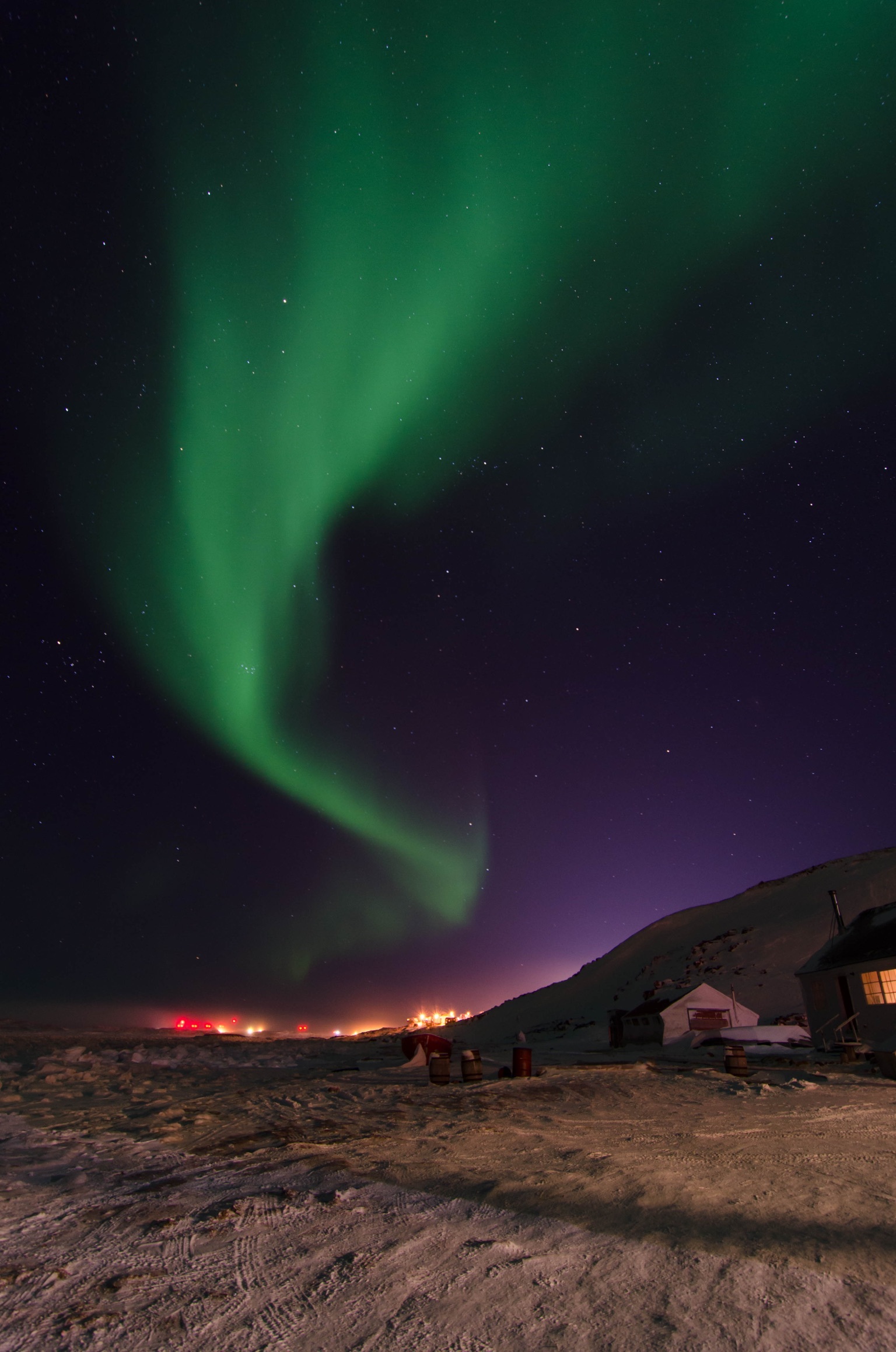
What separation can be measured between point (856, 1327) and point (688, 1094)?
37.3 feet

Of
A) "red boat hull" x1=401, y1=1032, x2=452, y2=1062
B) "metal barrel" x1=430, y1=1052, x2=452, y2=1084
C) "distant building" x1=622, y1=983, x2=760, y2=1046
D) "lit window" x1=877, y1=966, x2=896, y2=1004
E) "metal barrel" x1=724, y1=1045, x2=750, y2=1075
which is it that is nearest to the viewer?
"metal barrel" x1=430, y1=1052, x2=452, y2=1084

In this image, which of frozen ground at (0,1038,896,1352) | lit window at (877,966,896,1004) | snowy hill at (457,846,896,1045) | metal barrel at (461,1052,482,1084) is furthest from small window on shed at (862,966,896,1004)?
snowy hill at (457,846,896,1045)

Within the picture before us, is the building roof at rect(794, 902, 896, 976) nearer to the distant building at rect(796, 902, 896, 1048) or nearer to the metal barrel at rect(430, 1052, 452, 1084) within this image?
the distant building at rect(796, 902, 896, 1048)

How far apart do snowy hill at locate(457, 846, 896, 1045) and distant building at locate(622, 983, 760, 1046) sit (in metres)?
9.41

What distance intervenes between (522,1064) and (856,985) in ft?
53.0

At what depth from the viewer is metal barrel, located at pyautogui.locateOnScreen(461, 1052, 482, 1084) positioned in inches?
618

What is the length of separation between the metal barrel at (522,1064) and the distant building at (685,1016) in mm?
21481

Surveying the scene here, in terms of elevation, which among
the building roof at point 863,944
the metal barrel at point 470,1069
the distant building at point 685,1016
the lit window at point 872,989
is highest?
the building roof at point 863,944

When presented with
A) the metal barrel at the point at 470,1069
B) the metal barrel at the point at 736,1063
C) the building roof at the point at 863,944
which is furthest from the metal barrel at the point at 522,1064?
the building roof at the point at 863,944

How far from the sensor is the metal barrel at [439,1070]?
15.5 metres

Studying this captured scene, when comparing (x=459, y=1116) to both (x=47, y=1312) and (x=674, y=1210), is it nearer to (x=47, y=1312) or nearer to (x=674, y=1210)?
(x=674, y=1210)

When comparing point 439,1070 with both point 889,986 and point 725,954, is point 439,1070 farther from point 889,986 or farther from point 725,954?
point 725,954

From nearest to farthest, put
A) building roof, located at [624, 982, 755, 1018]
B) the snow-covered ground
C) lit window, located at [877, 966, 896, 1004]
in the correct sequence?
the snow-covered ground < lit window, located at [877, 966, 896, 1004] < building roof, located at [624, 982, 755, 1018]

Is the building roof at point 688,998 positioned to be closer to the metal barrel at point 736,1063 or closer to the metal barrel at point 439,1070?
the metal barrel at point 736,1063
